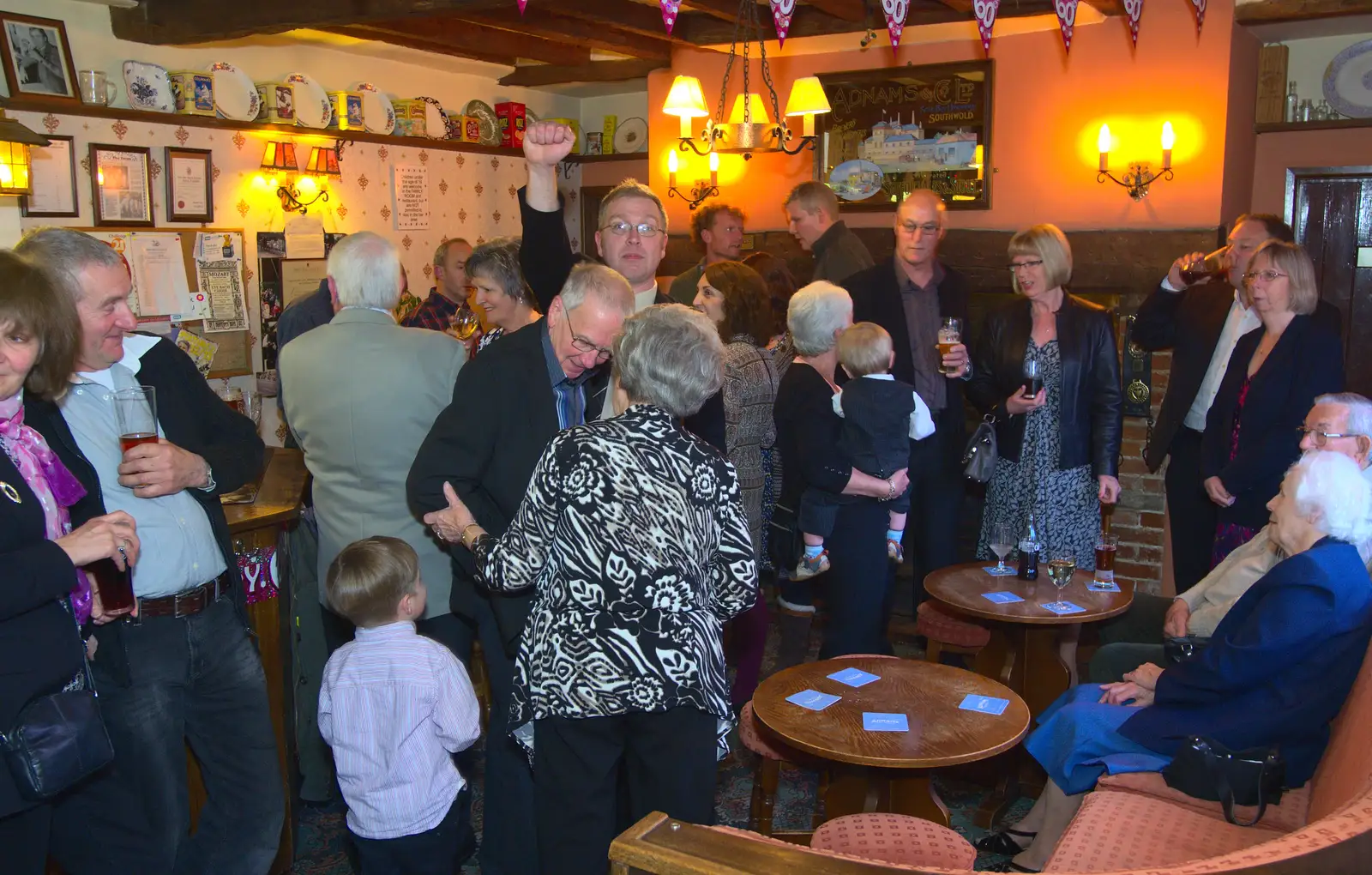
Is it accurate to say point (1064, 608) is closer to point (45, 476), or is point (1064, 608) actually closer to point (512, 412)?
point (512, 412)

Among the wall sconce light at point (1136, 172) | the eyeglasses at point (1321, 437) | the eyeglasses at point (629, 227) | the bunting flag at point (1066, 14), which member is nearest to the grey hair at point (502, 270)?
the eyeglasses at point (629, 227)

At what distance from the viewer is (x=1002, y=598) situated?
3674 millimetres

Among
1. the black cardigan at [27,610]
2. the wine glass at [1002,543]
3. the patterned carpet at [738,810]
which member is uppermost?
the black cardigan at [27,610]

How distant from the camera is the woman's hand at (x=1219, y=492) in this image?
3943 millimetres

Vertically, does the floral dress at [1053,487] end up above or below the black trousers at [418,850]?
above

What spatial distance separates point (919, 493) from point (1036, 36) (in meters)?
3.34

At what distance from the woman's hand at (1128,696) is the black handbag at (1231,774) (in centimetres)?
42

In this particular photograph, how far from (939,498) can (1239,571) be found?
145cm

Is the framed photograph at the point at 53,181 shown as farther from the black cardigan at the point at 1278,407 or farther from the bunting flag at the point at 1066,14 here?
the black cardigan at the point at 1278,407

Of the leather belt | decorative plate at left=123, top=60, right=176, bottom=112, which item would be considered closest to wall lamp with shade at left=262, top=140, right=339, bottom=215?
decorative plate at left=123, top=60, right=176, bottom=112

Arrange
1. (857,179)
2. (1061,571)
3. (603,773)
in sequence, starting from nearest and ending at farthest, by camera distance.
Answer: (603,773) → (1061,571) → (857,179)

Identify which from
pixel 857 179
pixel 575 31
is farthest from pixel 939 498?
pixel 575 31

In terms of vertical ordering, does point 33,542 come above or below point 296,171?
below

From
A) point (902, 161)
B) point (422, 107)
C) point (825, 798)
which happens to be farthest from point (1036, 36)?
point (825, 798)
